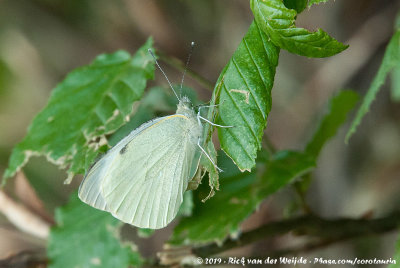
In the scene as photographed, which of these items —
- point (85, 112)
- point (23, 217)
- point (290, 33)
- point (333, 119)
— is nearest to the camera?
point (290, 33)

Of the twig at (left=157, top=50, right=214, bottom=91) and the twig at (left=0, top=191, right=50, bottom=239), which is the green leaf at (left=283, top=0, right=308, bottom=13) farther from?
the twig at (left=0, top=191, right=50, bottom=239)

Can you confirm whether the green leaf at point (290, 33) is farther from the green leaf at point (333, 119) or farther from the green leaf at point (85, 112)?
the green leaf at point (333, 119)

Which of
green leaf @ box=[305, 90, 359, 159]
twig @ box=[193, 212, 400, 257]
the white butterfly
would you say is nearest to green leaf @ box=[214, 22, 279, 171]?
the white butterfly

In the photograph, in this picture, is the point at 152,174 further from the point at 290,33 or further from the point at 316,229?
the point at 290,33

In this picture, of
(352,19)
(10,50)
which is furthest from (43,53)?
(352,19)

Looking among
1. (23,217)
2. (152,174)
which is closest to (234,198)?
(152,174)
